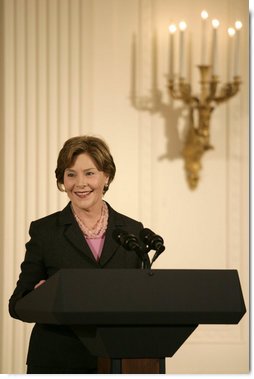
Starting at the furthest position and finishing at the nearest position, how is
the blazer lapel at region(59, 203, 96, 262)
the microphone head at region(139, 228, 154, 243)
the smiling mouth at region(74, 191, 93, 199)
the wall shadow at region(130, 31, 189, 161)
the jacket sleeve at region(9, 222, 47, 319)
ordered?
the wall shadow at region(130, 31, 189, 161) → the smiling mouth at region(74, 191, 93, 199) → the blazer lapel at region(59, 203, 96, 262) → the jacket sleeve at region(9, 222, 47, 319) → the microphone head at region(139, 228, 154, 243)

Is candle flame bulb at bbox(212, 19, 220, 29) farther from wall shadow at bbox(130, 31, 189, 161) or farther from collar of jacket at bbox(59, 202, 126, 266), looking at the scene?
collar of jacket at bbox(59, 202, 126, 266)

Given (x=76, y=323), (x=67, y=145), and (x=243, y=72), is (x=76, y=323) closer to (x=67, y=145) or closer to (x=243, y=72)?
(x=67, y=145)

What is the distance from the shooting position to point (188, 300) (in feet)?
7.68

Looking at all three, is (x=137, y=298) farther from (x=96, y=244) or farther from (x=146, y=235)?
(x=96, y=244)

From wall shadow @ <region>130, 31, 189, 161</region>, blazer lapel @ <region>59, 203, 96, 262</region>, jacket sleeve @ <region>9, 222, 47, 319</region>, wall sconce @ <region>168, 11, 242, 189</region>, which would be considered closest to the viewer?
jacket sleeve @ <region>9, 222, 47, 319</region>

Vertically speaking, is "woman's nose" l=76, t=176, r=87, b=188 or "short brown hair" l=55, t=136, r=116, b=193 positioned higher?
"short brown hair" l=55, t=136, r=116, b=193

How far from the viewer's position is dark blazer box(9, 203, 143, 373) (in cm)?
271

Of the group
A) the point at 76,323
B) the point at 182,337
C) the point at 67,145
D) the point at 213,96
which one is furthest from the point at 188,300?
the point at 213,96

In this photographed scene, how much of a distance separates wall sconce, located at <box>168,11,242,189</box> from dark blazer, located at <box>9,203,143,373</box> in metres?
1.73

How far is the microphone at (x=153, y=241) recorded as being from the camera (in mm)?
2461

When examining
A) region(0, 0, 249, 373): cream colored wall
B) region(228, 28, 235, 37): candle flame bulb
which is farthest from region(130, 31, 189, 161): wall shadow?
region(228, 28, 235, 37): candle flame bulb

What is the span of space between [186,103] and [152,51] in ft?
1.04

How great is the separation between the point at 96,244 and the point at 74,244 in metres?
0.08

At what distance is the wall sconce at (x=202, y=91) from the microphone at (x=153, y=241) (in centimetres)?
200
